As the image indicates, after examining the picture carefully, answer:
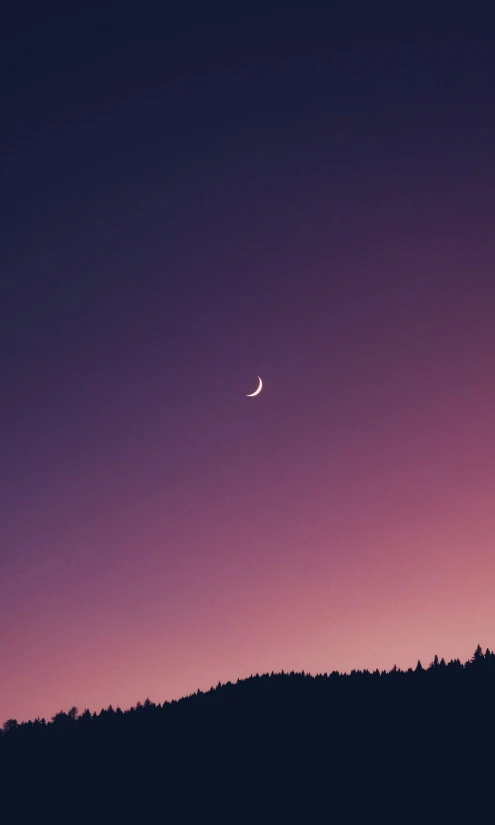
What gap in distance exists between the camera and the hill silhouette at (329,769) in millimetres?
155625

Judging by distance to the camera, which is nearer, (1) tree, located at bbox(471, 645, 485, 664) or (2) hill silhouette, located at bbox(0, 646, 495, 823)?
(2) hill silhouette, located at bbox(0, 646, 495, 823)

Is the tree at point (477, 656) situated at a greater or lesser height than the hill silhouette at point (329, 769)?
greater

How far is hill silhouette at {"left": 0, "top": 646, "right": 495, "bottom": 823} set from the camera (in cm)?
15562

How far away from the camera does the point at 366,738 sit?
579 feet

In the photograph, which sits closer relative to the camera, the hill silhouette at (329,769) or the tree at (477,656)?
the hill silhouette at (329,769)

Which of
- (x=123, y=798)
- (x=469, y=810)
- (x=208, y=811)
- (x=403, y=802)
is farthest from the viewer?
(x=123, y=798)

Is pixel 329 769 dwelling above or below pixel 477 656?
below

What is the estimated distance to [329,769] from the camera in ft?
573

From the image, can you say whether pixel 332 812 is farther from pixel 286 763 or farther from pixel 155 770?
pixel 155 770

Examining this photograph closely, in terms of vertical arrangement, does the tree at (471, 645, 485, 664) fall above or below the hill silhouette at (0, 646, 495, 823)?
above

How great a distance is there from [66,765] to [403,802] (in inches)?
3601

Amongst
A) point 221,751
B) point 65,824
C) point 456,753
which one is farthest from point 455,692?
point 65,824

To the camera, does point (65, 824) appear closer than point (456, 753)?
No

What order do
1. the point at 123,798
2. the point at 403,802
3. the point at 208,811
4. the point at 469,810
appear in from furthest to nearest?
the point at 123,798 → the point at 208,811 → the point at 403,802 → the point at 469,810
